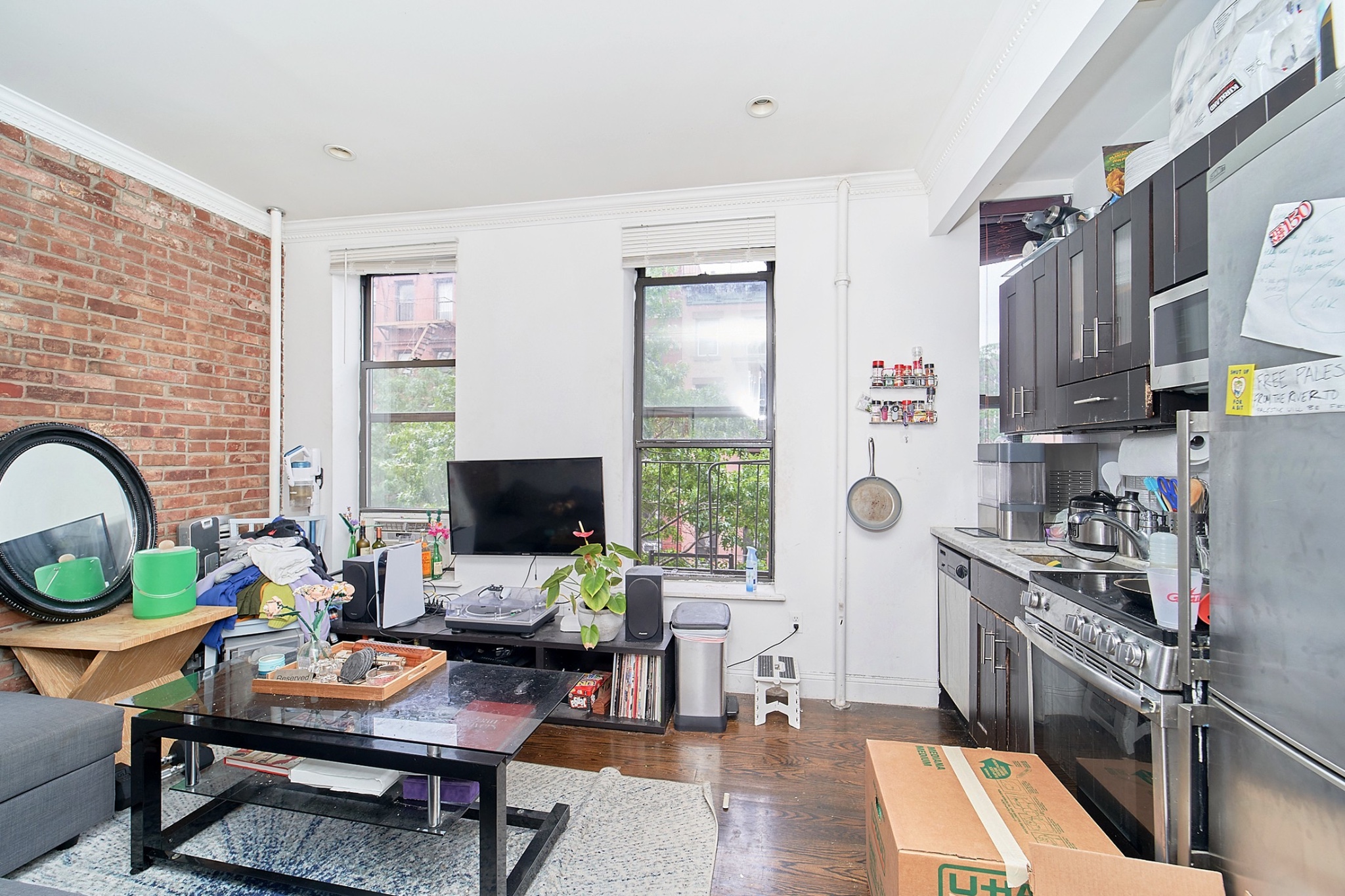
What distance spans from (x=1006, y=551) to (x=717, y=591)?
1435 millimetres

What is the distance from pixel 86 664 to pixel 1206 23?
4352mm

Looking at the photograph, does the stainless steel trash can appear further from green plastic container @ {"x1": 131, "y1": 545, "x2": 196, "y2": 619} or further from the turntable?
green plastic container @ {"x1": 131, "y1": 545, "x2": 196, "y2": 619}

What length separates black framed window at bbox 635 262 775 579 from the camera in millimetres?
3375

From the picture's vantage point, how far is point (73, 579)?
2.52 meters

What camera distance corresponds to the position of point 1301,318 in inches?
37.5

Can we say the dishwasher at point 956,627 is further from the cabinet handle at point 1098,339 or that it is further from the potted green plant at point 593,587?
the potted green plant at point 593,587

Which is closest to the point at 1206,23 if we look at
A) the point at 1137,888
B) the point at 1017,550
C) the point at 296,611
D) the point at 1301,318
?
the point at 1301,318

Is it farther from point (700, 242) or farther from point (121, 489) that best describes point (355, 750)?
point (700, 242)

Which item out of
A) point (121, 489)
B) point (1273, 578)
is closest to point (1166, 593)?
point (1273, 578)

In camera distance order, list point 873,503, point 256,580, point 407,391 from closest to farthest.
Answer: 1. point 256,580
2. point 873,503
3. point 407,391

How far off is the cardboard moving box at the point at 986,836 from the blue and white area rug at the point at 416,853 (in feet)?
2.11

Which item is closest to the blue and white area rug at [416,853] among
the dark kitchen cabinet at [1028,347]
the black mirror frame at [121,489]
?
the black mirror frame at [121,489]

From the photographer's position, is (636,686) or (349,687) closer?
(349,687)

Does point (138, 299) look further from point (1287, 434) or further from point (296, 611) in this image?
point (1287, 434)
